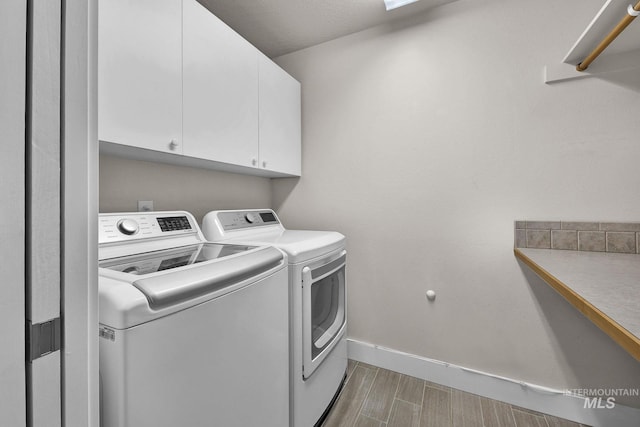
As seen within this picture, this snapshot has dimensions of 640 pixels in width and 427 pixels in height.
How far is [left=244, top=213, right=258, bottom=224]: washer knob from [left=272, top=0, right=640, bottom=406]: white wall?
0.52 meters

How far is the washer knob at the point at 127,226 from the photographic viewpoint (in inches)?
46.3

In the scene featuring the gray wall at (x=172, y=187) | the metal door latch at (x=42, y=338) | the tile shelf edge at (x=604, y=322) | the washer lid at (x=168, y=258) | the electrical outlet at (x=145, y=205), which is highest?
the gray wall at (x=172, y=187)

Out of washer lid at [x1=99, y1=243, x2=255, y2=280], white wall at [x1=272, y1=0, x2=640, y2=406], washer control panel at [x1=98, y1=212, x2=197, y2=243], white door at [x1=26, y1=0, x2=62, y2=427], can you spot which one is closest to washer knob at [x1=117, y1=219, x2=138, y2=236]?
washer control panel at [x1=98, y1=212, x2=197, y2=243]

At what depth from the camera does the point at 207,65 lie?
1362mm

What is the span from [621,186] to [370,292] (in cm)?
151

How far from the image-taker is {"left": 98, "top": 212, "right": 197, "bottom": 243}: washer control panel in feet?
3.71

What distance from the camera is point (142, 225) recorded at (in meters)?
1.26

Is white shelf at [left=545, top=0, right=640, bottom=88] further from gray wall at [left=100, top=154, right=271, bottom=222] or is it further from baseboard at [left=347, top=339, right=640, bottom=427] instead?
gray wall at [left=100, top=154, right=271, bottom=222]

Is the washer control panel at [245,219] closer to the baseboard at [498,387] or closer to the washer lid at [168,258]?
the washer lid at [168,258]

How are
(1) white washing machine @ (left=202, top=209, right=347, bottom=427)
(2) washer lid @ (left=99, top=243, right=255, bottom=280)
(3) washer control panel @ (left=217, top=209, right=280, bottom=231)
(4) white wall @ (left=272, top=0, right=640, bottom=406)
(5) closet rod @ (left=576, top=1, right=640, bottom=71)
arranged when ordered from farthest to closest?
(3) washer control panel @ (left=217, top=209, right=280, bottom=231), (4) white wall @ (left=272, top=0, right=640, bottom=406), (1) white washing machine @ (left=202, top=209, right=347, bottom=427), (5) closet rod @ (left=576, top=1, right=640, bottom=71), (2) washer lid @ (left=99, top=243, right=255, bottom=280)

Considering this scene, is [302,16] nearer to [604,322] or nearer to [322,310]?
[322,310]

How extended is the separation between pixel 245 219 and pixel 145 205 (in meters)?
0.57

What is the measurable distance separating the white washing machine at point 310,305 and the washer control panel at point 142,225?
171mm

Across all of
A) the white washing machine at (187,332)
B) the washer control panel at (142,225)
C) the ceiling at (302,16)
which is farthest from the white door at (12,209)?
the ceiling at (302,16)
